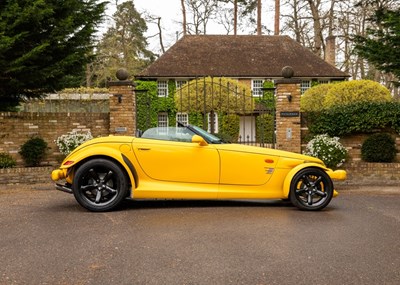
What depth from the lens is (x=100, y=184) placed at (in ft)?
18.7

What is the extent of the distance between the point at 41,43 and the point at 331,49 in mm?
27788

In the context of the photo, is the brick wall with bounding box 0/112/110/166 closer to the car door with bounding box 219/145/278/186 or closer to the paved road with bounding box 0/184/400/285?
the paved road with bounding box 0/184/400/285

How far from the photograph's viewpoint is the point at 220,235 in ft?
14.2

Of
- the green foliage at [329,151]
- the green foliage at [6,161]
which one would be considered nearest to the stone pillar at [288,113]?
the green foliage at [329,151]

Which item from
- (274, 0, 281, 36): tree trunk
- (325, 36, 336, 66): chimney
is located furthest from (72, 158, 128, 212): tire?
(325, 36, 336, 66): chimney

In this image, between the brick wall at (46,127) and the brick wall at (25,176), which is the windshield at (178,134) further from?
the brick wall at (46,127)

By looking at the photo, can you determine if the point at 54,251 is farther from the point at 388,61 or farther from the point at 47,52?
the point at 388,61

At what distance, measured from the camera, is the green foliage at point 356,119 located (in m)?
10.3

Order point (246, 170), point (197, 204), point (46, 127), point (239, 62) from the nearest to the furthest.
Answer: point (246, 170), point (197, 204), point (46, 127), point (239, 62)

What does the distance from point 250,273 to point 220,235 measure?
3.89ft

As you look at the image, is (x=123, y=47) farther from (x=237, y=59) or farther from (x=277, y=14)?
(x=277, y=14)

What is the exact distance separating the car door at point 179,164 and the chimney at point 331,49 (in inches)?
1182

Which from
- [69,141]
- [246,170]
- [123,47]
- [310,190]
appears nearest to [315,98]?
[69,141]

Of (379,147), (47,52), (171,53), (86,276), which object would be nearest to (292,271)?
(86,276)
